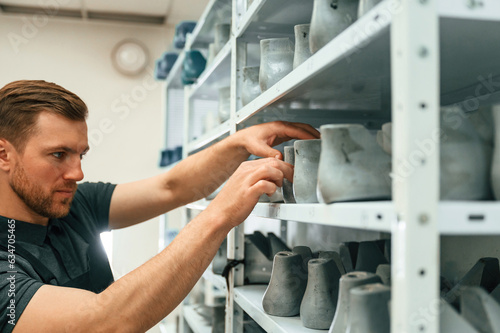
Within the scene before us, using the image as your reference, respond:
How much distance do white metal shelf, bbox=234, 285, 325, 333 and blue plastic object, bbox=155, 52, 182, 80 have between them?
2.14 metres

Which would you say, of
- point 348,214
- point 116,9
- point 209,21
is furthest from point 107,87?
point 348,214

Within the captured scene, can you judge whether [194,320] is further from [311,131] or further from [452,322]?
[452,322]

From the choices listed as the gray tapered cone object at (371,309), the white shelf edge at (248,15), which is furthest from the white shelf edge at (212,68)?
the gray tapered cone object at (371,309)

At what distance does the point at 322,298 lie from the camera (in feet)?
3.43

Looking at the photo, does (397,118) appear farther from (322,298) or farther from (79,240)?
(79,240)

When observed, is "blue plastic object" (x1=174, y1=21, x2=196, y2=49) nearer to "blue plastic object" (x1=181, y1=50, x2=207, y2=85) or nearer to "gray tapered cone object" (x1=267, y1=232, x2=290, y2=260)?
"blue plastic object" (x1=181, y1=50, x2=207, y2=85)

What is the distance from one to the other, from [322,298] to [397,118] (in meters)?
0.58

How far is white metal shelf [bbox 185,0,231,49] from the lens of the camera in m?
1.98

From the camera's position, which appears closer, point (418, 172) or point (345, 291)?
point (418, 172)

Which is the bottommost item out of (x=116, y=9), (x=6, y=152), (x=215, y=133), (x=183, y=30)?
(x=6, y=152)

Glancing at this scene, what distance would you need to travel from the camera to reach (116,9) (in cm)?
374

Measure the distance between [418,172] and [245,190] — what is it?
493 mm

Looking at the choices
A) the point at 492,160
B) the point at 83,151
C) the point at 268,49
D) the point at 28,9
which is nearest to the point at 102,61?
the point at 28,9

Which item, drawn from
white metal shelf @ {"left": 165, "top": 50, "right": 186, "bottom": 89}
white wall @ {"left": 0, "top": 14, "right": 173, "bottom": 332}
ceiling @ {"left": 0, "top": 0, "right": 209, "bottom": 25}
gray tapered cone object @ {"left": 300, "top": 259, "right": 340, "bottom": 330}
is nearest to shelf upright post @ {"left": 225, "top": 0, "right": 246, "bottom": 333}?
gray tapered cone object @ {"left": 300, "top": 259, "right": 340, "bottom": 330}
